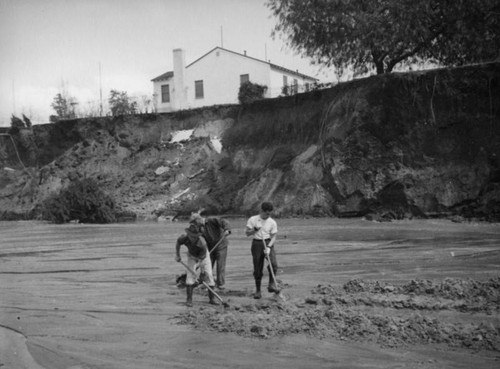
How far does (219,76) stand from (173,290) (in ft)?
159

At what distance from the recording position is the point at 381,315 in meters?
10.9

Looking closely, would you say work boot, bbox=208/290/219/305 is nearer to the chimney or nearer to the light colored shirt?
the light colored shirt

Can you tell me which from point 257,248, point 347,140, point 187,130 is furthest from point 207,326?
point 187,130

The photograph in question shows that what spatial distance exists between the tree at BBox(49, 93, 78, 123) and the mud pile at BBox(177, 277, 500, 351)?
52764mm

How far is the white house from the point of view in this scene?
59812 mm

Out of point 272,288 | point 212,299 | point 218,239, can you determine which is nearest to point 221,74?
point 218,239

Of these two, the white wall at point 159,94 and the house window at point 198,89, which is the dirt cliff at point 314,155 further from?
the white wall at point 159,94

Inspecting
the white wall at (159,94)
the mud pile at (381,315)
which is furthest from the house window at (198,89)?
the mud pile at (381,315)

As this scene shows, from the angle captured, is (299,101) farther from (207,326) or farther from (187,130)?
(207,326)

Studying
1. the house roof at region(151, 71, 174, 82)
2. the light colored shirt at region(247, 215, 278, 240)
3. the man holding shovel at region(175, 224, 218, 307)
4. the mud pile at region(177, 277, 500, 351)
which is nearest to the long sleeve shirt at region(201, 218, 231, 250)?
the light colored shirt at region(247, 215, 278, 240)

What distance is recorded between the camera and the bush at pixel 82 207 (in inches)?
1677

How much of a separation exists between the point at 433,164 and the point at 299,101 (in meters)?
11.7

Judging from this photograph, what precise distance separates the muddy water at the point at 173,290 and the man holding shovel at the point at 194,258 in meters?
0.32

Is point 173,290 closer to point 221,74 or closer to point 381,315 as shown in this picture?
point 381,315
